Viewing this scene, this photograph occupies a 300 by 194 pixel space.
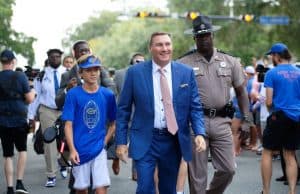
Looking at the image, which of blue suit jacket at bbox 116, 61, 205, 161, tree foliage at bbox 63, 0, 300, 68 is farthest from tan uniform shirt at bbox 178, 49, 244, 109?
tree foliage at bbox 63, 0, 300, 68

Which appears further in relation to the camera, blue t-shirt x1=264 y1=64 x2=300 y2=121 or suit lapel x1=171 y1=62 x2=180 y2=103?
blue t-shirt x1=264 y1=64 x2=300 y2=121

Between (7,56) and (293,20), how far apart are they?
2807cm

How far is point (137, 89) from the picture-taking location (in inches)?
273

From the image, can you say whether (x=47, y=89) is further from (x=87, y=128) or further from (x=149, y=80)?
(x=149, y=80)

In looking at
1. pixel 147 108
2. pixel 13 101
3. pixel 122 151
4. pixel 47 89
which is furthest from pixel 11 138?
pixel 147 108

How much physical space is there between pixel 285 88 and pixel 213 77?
1.88 m

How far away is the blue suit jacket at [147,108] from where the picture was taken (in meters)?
6.86

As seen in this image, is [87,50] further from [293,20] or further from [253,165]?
[293,20]

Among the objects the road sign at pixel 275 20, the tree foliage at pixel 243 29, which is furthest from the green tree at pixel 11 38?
the road sign at pixel 275 20

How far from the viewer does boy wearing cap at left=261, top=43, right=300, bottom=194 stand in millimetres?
9484

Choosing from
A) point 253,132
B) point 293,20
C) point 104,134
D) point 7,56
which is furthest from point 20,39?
point 104,134

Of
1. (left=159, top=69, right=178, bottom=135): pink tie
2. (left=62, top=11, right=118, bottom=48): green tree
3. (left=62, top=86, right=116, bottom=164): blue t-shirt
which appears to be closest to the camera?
(left=159, top=69, right=178, bottom=135): pink tie

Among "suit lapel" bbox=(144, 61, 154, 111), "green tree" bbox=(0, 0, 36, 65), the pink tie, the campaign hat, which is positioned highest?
the campaign hat

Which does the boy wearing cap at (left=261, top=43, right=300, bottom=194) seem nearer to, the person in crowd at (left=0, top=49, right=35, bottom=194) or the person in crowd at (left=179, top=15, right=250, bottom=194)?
the person in crowd at (left=179, top=15, right=250, bottom=194)
